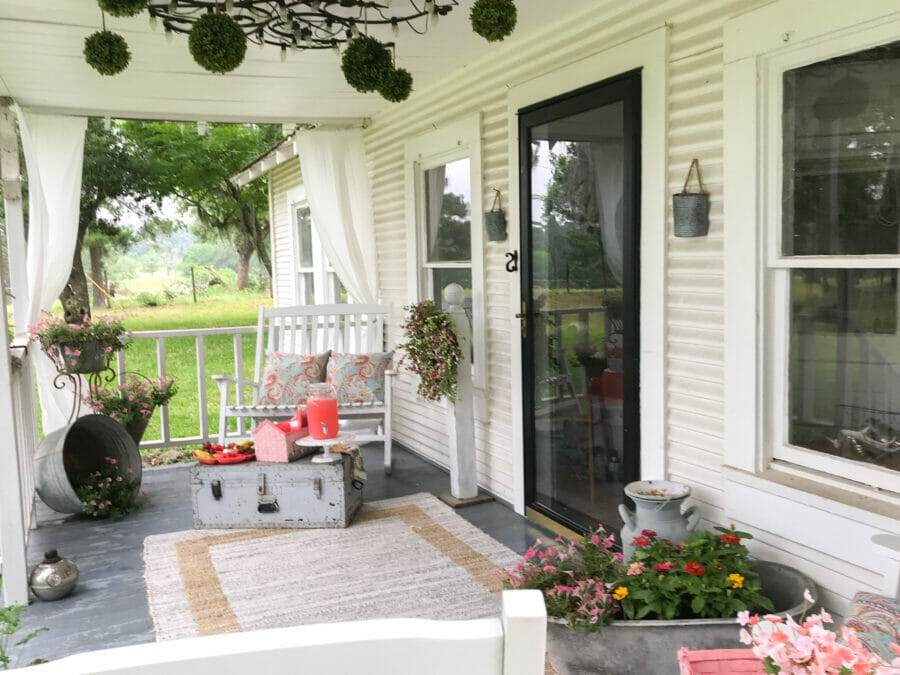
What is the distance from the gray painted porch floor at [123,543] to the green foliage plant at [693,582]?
126 cm

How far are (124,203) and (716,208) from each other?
11748mm

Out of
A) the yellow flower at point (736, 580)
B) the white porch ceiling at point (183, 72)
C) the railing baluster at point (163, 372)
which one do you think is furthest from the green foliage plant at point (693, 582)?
the railing baluster at point (163, 372)

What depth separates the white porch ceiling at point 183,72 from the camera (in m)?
3.39

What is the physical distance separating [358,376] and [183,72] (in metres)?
2.11

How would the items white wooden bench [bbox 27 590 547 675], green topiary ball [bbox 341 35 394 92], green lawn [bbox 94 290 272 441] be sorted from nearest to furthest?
white wooden bench [bbox 27 590 547 675] < green topiary ball [bbox 341 35 394 92] < green lawn [bbox 94 290 272 441]

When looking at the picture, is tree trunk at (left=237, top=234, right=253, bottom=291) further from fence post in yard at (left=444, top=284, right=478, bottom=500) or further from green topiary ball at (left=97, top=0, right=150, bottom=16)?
green topiary ball at (left=97, top=0, right=150, bottom=16)

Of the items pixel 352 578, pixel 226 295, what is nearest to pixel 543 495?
pixel 352 578

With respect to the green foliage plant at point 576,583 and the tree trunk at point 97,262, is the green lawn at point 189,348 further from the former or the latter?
the green foliage plant at point 576,583

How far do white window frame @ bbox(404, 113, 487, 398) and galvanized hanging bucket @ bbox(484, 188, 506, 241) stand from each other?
156mm

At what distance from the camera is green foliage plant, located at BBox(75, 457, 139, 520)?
13.7ft

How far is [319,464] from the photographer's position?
3.88 meters

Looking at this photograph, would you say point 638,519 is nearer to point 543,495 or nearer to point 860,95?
point 543,495

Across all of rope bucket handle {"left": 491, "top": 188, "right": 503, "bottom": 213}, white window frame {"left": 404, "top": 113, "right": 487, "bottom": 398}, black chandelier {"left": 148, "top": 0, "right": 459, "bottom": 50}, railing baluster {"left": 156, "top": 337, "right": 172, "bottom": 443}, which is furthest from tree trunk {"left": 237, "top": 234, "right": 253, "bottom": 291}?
black chandelier {"left": 148, "top": 0, "right": 459, "bottom": 50}

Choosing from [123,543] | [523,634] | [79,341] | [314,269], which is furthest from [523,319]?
[314,269]
